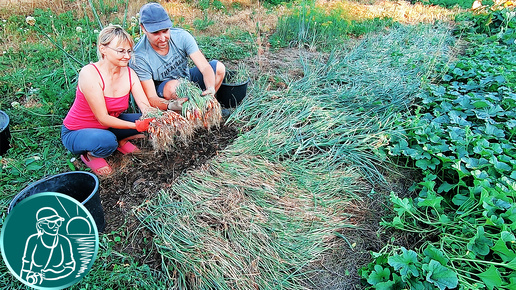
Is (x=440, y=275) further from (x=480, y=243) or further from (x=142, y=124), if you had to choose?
(x=142, y=124)

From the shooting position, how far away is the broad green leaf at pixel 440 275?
1392mm

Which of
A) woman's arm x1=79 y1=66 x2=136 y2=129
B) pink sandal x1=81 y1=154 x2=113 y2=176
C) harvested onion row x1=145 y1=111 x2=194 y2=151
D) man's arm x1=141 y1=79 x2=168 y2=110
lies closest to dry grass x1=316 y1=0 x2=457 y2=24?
man's arm x1=141 y1=79 x2=168 y2=110

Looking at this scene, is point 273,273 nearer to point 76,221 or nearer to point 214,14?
point 76,221

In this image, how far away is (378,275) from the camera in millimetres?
1514

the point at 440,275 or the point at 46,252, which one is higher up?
the point at 46,252

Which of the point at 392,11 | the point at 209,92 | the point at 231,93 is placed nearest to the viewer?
the point at 209,92

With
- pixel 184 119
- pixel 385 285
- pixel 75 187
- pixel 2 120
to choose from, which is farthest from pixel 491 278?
pixel 2 120

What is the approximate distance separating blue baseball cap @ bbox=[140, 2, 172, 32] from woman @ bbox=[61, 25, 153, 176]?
12.7 inches

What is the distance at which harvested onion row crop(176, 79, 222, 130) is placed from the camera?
2.23 metres

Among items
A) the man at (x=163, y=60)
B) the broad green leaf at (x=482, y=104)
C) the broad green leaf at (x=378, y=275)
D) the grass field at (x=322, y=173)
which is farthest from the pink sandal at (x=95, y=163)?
the broad green leaf at (x=482, y=104)

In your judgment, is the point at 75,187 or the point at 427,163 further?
the point at 427,163
